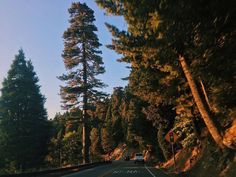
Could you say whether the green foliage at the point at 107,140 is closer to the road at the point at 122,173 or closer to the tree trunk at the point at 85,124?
the tree trunk at the point at 85,124

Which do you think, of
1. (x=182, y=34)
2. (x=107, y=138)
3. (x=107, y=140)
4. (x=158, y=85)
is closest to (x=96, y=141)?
(x=107, y=140)

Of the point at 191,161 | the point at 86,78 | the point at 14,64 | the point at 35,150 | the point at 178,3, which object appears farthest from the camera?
the point at 86,78

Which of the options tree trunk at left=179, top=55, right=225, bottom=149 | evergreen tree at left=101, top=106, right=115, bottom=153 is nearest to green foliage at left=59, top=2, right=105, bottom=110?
tree trunk at left=179, top=55, right=225, bottom=149

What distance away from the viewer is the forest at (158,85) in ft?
53.4

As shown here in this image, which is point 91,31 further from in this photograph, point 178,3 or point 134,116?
point 178,3

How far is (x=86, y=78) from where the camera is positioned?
187ft

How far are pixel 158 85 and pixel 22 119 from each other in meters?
24.1

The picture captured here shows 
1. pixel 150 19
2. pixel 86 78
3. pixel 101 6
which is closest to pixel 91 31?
pixel 86 78

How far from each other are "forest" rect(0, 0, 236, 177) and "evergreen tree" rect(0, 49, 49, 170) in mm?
112

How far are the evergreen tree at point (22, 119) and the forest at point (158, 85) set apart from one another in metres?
0.11

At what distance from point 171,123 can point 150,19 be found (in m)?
34.7

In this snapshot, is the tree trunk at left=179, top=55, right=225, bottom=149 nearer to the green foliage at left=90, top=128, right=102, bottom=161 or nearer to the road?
the road

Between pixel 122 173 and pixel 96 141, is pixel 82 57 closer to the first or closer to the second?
pixel 122 173

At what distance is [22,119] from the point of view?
5031 cm
